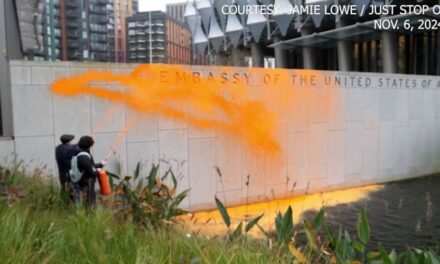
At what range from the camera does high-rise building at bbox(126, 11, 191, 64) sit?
5056 centimetres

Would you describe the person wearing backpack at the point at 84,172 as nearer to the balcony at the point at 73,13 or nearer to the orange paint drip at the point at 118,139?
the orange paint drip at the point at 118,139

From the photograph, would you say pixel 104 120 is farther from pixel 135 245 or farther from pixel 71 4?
pixel 71 4

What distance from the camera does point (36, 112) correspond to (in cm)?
694

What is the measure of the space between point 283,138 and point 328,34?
62.3ft

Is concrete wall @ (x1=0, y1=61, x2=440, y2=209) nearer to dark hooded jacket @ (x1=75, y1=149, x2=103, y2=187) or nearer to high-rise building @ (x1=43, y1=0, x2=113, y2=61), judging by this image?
dark hooded jacket @ (x1=75, y1=149, x2=103, y2=187)

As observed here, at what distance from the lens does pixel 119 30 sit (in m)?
75.0

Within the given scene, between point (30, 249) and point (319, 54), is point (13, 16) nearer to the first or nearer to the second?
point (30, 249)

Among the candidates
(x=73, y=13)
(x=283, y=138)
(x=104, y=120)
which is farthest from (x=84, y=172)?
(x=73, y=13)

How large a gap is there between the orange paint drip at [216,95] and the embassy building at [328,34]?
1491 centimetres

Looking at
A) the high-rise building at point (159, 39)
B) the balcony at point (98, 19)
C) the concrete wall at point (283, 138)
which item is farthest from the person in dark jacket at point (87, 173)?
the balcony at point (98, 19)

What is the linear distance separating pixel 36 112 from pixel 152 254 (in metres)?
4.41

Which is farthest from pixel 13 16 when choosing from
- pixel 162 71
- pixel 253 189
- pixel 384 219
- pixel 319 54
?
pixel 319 54

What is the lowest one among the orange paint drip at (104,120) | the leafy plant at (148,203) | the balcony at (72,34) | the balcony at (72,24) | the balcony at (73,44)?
the leafy plant at (148,203)

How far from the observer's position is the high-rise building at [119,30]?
71438 mm
